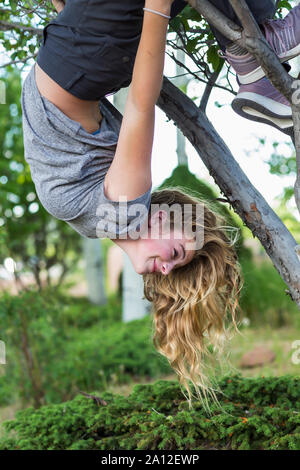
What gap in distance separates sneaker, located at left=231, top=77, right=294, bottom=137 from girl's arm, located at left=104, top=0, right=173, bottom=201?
1.23 feet

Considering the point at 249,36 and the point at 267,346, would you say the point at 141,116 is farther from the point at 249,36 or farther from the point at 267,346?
the point at 267,346

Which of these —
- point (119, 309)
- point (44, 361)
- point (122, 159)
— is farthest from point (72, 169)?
point (119, 309)

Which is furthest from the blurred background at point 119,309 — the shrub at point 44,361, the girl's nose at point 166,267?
the girl's nose at point 166,267

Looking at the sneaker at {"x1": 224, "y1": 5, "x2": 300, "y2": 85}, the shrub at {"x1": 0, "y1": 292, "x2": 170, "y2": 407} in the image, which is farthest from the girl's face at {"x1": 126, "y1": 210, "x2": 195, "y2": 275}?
the shrub at {"x1": 0, "y1": 292, "x2": 170, "y2": 407}

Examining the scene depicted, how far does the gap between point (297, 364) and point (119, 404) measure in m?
2.82

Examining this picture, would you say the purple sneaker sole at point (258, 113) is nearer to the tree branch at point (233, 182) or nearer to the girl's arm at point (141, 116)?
the tree branch at point (233, 182)

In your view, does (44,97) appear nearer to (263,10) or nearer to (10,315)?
(263,10)

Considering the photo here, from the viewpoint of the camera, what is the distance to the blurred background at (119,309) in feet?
14.6

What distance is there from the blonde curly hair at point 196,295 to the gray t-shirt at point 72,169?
341 millimetres

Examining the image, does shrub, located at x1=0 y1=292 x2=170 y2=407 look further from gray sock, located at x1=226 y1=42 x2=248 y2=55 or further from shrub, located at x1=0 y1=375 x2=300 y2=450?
gray sock, located at x1=226 y1=42 x2=248 y2=55

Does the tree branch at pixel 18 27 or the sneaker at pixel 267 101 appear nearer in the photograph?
the sneaker at pixel 267 101

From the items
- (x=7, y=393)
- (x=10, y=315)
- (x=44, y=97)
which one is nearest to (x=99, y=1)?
(x=44, y=97)

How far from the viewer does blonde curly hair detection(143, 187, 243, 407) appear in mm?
2396

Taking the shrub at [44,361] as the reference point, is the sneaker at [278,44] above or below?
above
